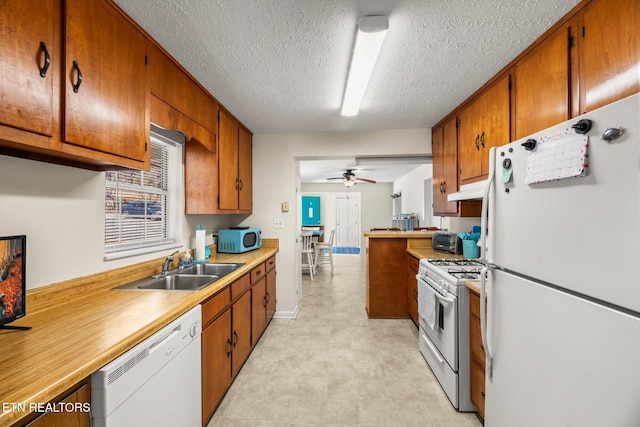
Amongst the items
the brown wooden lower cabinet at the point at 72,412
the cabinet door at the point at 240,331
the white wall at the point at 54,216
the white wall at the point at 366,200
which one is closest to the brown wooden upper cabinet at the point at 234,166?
the cabinet door at the point at 240,331

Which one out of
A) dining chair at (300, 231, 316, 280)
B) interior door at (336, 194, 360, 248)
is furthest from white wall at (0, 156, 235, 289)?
interior door at (336, 194, 360, 248)

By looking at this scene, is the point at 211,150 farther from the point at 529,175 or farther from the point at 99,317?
the point at 529,175

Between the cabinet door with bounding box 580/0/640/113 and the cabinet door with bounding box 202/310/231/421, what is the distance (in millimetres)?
2360

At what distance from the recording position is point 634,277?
75 centimetres

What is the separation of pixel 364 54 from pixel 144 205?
1.96 m

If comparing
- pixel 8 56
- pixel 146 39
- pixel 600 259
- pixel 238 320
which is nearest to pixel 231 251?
pixel 238 320

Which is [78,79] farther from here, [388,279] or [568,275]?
[388,279]

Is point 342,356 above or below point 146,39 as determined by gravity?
below

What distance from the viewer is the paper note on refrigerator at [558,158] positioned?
2.92 feet

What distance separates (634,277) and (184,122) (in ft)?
7.93

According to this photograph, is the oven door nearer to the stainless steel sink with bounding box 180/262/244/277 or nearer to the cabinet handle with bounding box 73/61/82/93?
the stainless steel sink with bounding box 180/262/244/277

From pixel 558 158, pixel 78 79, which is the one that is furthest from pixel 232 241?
pixel 558 158

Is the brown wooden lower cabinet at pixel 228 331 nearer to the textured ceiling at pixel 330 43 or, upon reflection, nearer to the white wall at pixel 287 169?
the white wall at pixel 287 169

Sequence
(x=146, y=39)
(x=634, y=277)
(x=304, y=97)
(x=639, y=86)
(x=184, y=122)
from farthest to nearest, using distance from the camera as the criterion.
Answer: (x=304, y=97)
(x=184, y=122)
(x=146, y=39)
(x=639, y=86)
(x=634, y=277)
